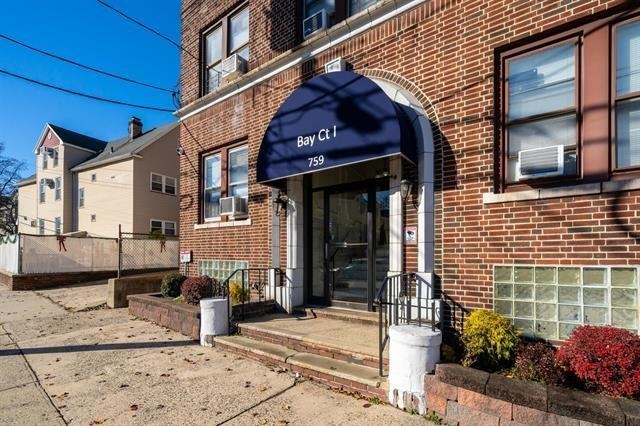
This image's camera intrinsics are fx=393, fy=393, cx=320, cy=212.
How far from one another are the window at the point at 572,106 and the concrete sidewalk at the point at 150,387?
314 centimetres

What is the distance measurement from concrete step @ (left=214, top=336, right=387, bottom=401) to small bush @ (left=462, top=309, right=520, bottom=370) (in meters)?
1.03

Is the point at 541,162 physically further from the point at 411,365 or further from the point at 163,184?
the point at 163,184

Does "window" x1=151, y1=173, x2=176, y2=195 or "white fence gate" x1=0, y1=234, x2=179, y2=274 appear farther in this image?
"window" x1=151, y1=173, x2=176, y2=195

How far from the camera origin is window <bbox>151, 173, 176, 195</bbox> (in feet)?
72.5

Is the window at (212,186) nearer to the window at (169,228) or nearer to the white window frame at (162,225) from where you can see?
the white window frame at (162,225)

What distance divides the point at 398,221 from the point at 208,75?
716 cm

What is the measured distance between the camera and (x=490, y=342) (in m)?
4.21

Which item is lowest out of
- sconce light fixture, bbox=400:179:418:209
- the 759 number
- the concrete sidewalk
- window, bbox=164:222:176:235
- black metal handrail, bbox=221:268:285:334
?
the concrete sidewalk

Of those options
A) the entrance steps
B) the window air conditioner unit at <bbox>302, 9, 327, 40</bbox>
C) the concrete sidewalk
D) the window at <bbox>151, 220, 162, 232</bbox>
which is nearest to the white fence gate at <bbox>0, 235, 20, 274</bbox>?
the window at <bbox>151, 220, 162, 232</bbox>

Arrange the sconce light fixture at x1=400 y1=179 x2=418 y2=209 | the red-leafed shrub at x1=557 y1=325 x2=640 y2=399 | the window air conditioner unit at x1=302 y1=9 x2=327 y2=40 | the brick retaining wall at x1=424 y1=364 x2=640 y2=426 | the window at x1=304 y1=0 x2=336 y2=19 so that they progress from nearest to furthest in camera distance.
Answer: the brick retaining wall at x1=424 y1=364 x2=640 y2=426 < the red-leafed shrub at x1=557 y1=325 x2=640 y2=399 < the sconce light fixture at x1=400 y1=179 x2=418 y2=209 < the window air conditioner unit at x1=302 y1=9 x2=327 y2=40 < the window at x1=304 y1=0 x2=336 y2=19

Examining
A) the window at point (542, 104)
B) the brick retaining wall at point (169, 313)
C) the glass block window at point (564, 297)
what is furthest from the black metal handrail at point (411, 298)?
the brick retaining wall at point (169, 313)

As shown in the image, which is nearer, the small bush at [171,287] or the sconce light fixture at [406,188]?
the sconce light fixture at [406,188]

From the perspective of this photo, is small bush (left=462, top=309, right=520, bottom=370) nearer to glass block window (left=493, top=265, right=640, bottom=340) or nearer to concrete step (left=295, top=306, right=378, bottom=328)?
glass block window (left=493, top=265, right=640, bottom=340)

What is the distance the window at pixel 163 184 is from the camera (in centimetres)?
2211
